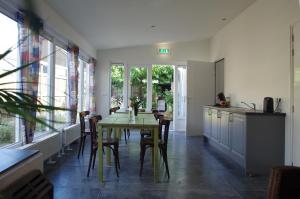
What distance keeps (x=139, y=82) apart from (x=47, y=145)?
4833mm

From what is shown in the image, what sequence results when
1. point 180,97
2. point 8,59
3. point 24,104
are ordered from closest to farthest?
point 24,104
point 8,59
point 180,97

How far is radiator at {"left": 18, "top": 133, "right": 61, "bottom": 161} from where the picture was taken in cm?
391

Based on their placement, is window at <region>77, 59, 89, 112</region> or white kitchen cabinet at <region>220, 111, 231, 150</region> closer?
white kitchen cabinet at <region>220, 111, 231, 150</region>

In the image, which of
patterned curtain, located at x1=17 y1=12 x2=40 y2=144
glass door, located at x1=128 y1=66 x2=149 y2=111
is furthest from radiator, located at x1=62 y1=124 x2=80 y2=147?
glass door, located at x1=128 y1=66 x2=149 y2=111

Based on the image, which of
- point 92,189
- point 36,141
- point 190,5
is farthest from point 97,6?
point 92,189

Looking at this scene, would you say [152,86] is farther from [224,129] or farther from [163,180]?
[163,180]

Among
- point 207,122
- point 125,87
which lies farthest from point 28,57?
point 125,87

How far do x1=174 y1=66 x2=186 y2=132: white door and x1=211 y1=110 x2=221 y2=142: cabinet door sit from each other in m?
2.64

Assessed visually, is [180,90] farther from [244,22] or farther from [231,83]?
[244,22]

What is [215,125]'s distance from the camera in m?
5.85

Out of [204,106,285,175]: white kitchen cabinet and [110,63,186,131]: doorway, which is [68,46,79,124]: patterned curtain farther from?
[204,106,285,175]: white kitchen cabinet

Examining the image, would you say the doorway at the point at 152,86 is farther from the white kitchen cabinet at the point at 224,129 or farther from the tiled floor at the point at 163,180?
the tiled floor at the point at 163,180

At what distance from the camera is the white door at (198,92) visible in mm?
7676

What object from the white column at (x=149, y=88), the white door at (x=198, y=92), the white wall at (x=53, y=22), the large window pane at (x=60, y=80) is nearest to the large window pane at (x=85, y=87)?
the white wall at (x=53, y=22)
